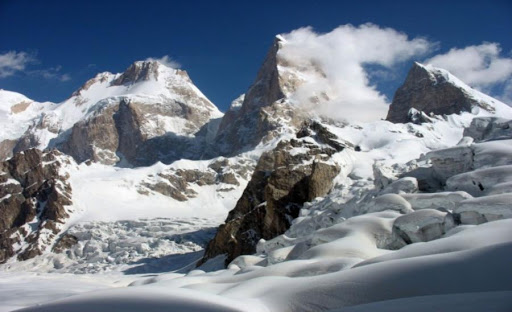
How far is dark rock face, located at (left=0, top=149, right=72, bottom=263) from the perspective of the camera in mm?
104188

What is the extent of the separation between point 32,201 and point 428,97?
11442 cm

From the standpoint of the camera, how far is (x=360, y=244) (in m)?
14.9

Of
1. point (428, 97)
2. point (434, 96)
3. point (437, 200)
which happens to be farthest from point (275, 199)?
point (428, 97)

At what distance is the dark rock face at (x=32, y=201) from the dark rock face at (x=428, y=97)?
301ft

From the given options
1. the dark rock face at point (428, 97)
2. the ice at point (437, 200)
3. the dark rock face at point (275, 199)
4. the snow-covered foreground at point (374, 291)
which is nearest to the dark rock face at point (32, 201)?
the dark rock face at point (275, 199)

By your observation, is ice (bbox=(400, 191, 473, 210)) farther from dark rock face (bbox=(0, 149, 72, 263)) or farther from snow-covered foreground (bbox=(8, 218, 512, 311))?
dark rock face (bbox=(0, 149, 72, 263))

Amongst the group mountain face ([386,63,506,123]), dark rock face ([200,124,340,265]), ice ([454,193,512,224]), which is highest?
mountain face ([386,63,506,123])

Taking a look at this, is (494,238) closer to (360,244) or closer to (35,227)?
(360,244)

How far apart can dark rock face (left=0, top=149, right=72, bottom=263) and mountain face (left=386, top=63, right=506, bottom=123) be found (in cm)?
9244

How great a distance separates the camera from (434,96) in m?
154

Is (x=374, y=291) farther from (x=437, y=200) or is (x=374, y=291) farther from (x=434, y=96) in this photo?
(x=434, y=96)

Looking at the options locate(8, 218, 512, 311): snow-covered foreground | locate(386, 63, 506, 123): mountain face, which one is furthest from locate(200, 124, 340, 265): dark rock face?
locate(386, 63, 506, 123): mountain face

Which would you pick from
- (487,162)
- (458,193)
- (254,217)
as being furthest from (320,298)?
(254,217)

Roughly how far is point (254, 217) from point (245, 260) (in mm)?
31952
